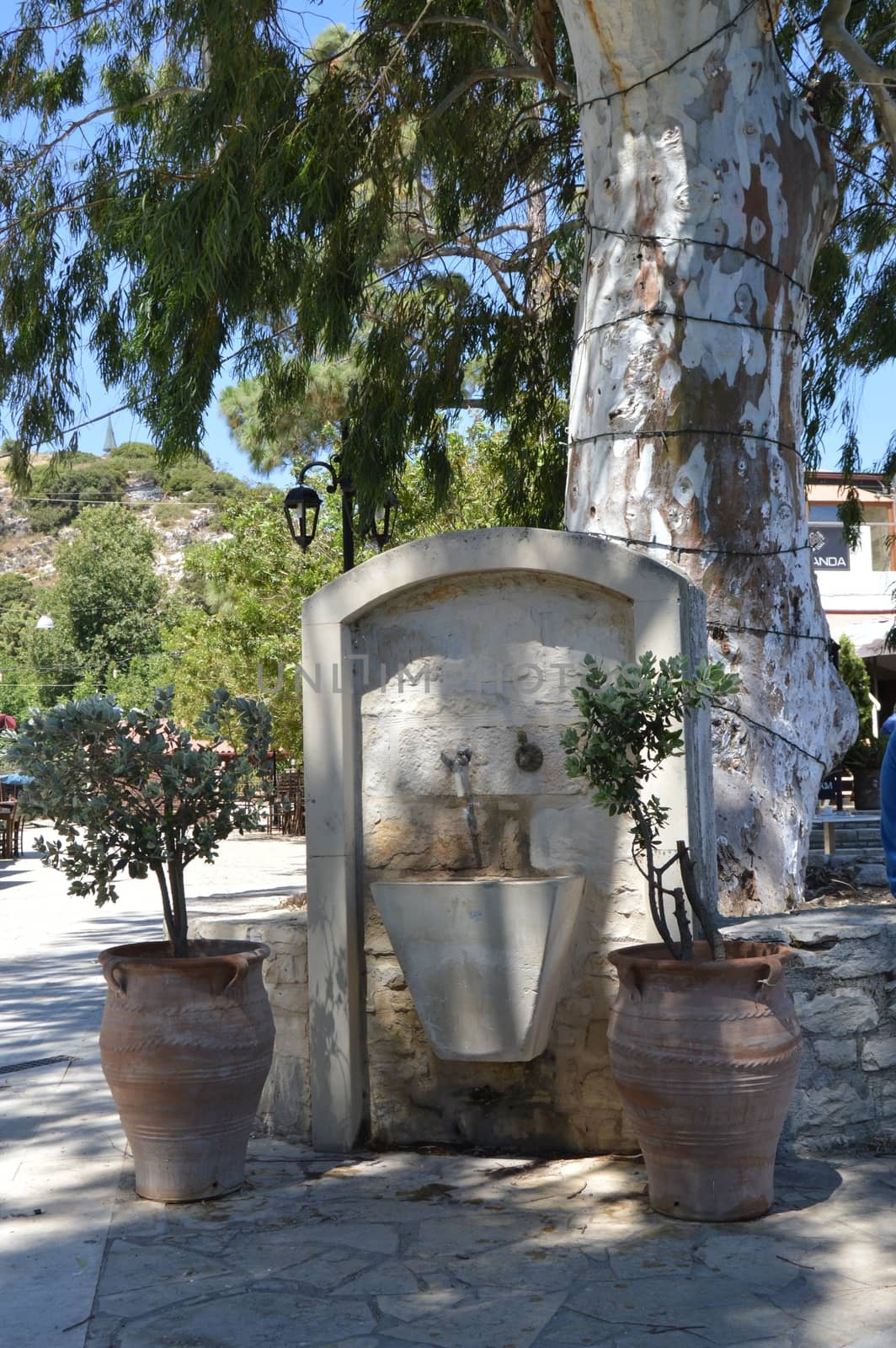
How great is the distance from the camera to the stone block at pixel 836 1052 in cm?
422

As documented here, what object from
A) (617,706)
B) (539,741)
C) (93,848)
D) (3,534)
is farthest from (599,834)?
(3,534)

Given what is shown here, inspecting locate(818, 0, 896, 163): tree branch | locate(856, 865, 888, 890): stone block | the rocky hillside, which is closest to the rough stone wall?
locate(856, 865, 888, 890): stone block

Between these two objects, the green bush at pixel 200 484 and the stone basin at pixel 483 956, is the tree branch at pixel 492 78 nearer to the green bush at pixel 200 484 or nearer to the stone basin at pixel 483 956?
the stone basin at pixel 483 956

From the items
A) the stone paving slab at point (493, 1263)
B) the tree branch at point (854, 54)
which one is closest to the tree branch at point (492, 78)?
the tree branch at point (854, 54)

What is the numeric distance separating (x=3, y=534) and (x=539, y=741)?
9987cm

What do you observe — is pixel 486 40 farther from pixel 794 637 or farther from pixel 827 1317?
pixel 827 1317

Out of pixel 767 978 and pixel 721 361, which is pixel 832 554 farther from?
pixel 767 978

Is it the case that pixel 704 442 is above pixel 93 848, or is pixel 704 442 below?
above

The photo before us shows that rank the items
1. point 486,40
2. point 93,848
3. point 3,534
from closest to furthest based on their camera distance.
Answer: point 93,848 < point 486,40 < point 3,534

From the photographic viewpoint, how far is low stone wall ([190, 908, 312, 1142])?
455 cm

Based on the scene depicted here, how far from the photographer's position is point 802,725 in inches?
240

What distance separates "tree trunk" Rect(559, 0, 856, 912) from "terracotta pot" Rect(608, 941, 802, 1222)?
A: 2135 mm

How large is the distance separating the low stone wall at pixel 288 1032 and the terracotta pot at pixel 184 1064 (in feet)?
1.74

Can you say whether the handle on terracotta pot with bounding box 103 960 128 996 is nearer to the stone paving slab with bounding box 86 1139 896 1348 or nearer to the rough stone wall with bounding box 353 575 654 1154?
the stone paving slab with bounding box 86 1139 896 1348
